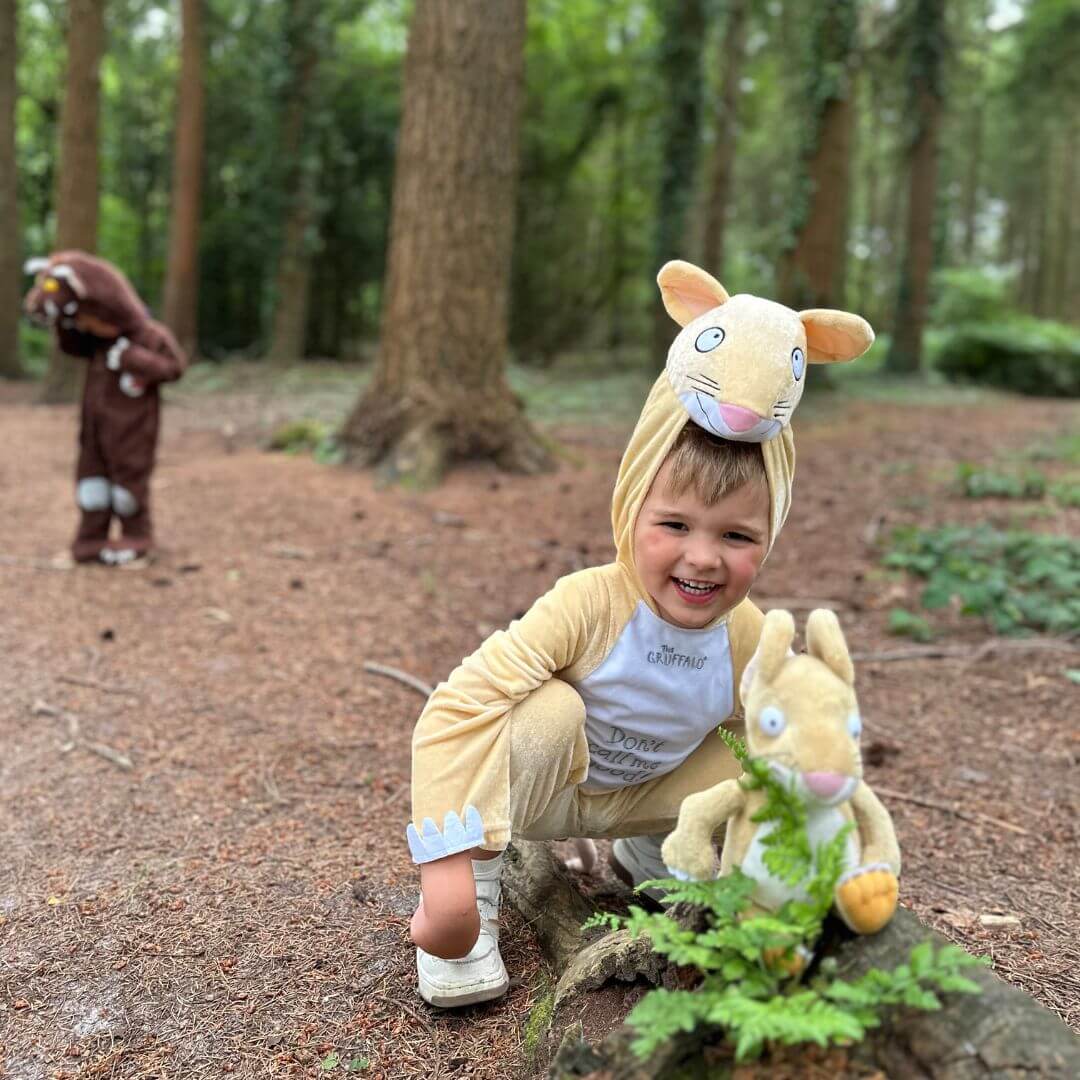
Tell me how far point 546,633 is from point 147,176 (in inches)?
774

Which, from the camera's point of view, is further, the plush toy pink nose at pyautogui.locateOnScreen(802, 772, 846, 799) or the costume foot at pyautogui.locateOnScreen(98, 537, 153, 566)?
the costume foot at pyautogui.locateOnScreen(98, 537, 153, 566)

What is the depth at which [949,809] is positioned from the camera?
3.19m

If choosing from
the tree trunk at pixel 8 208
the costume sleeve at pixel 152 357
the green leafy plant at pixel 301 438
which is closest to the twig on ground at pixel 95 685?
the costume sleeve at pixel 152 357

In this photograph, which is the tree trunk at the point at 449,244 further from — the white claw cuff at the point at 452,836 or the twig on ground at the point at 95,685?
the white claw cuff at the point at 452,836

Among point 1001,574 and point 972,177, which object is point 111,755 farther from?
point 972,177

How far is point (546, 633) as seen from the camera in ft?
6.69

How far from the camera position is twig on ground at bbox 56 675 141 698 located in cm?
394

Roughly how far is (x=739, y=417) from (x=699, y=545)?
0.27m

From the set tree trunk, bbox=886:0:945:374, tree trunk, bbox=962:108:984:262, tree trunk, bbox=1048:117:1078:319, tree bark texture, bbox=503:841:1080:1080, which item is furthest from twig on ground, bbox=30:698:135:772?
tree trunk, bbox=1048:117:1078:319

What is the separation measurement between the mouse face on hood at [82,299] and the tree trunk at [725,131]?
38.8 feet

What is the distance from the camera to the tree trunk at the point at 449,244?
283 inches

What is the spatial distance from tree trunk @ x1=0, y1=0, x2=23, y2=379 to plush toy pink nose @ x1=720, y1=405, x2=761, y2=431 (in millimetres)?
13950

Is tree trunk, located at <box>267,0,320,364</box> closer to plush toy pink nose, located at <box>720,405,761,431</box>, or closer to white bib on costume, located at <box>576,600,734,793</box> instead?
white bib on costume, located at <box>576,600,734,793</box>

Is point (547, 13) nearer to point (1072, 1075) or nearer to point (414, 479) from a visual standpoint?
point (414, 479)
